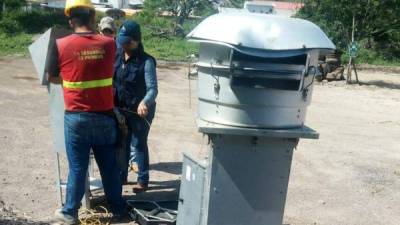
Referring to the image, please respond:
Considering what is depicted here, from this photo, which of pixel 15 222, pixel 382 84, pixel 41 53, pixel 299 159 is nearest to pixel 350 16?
pixel 382 84

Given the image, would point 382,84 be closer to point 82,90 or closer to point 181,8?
point 181,8

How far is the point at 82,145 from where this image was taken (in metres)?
4.59

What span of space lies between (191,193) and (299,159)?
409cm

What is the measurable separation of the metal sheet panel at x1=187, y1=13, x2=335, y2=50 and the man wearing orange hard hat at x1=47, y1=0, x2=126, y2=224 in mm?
1237

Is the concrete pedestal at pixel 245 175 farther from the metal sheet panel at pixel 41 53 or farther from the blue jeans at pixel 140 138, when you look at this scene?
the blue jeans at pixel 140 138

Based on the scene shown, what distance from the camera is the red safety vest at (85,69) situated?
444cm

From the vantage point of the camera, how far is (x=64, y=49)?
14.6ft

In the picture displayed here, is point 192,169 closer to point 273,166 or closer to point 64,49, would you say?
point 273,166

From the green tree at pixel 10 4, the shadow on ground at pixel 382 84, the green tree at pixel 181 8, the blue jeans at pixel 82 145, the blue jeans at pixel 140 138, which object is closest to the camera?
the blue jeans at pixel 82 145

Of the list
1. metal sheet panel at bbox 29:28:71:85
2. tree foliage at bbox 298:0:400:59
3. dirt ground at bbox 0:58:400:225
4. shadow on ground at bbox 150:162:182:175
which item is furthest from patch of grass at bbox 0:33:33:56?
metal sheet panel at bbox 29:28:71:85

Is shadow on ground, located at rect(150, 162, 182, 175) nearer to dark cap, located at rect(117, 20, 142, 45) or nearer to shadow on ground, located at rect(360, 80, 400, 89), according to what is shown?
dark cap, located at rect(117, 20, 142, 45)

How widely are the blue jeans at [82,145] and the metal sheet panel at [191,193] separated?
0.92 meters

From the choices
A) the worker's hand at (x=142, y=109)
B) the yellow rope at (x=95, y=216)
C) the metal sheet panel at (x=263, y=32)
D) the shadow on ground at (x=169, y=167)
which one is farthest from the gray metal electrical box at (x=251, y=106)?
the shadow on ground at (x=169, y=167)

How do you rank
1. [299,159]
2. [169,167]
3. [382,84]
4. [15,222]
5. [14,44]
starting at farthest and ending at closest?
[14,44] → [382,84] → [299,159] → [169,167] → [15,222]
